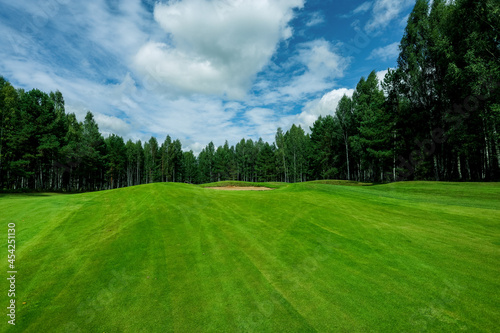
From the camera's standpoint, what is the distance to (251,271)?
5.58m

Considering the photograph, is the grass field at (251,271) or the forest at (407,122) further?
the forest at (407,122)

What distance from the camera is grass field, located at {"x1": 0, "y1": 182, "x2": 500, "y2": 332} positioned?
12.8ft

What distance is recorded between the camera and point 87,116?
58.1 metres

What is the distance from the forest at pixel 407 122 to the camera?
73.0 ft

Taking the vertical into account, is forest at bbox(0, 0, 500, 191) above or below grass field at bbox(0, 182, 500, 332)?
above

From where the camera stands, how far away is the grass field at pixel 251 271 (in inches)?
153

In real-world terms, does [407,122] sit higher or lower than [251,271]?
higher

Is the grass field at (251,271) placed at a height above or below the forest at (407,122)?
below

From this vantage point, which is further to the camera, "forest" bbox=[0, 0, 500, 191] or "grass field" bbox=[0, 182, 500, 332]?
"forest" bbox=[0, 0, 500, 191]

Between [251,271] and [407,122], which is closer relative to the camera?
[251,271]

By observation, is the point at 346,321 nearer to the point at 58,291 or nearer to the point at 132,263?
the point at 132,263

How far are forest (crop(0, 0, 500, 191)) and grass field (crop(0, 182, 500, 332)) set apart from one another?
21469 millimetres

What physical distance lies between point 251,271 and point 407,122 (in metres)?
38.9

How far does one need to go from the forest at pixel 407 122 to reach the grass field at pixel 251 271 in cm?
2147
